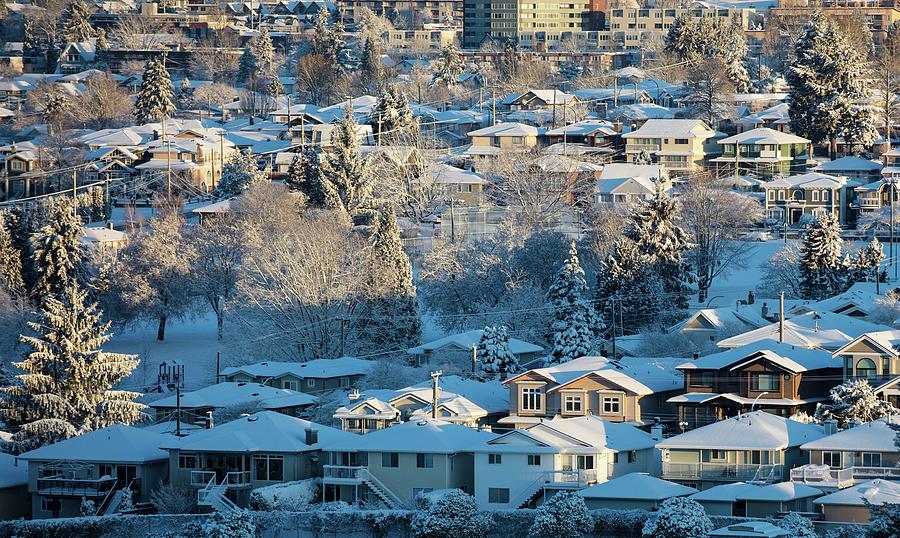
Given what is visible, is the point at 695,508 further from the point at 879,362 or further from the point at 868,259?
the point at 868,259

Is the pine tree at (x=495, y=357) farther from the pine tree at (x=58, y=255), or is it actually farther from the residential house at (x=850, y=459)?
the pine tree at (x=58, y=255)

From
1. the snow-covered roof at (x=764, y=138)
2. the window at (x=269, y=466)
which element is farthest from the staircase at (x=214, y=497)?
the snow-covered roof at (x=764, y=138)

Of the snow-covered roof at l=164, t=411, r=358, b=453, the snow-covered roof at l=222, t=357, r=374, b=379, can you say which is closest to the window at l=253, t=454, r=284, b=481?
the snow-covered roof at l=164, t=411, r=358, b=453

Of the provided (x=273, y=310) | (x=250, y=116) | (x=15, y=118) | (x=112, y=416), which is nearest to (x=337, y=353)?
(x=273, y=310)

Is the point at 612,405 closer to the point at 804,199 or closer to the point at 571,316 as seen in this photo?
the point at 571,316

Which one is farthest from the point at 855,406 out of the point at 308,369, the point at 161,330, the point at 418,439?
the point at 161,330

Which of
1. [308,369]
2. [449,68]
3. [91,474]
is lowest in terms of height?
[308,369]
